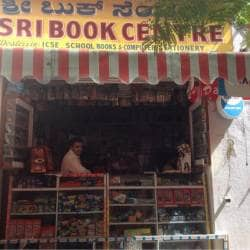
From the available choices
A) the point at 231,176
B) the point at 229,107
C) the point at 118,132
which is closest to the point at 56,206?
the point at 118,132

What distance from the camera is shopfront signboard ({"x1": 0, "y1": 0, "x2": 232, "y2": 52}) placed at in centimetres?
688

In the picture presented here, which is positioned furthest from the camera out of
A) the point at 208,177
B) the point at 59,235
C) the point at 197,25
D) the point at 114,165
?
the point at 114,165

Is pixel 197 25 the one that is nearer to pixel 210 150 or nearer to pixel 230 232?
pixel 210 150

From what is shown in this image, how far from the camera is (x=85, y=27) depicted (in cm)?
702

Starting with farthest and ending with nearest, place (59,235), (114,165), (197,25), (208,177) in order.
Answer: (114,165), (208,177), (59,235), (197,25)

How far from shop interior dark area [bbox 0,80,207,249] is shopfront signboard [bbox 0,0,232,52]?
0.68m

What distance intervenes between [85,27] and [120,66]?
84.1 inches

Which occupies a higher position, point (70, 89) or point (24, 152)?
point (70, 89)

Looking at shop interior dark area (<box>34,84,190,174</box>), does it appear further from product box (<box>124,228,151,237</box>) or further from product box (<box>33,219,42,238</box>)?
product box (<box>33,219,42,238</box>)

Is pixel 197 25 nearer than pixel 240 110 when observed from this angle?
Yes

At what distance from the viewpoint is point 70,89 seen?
7121 mm

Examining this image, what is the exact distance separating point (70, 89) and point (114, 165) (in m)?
1.61

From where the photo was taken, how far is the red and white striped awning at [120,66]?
5020 millimetres

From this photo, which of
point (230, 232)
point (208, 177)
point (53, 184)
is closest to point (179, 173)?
point (208, 177)
